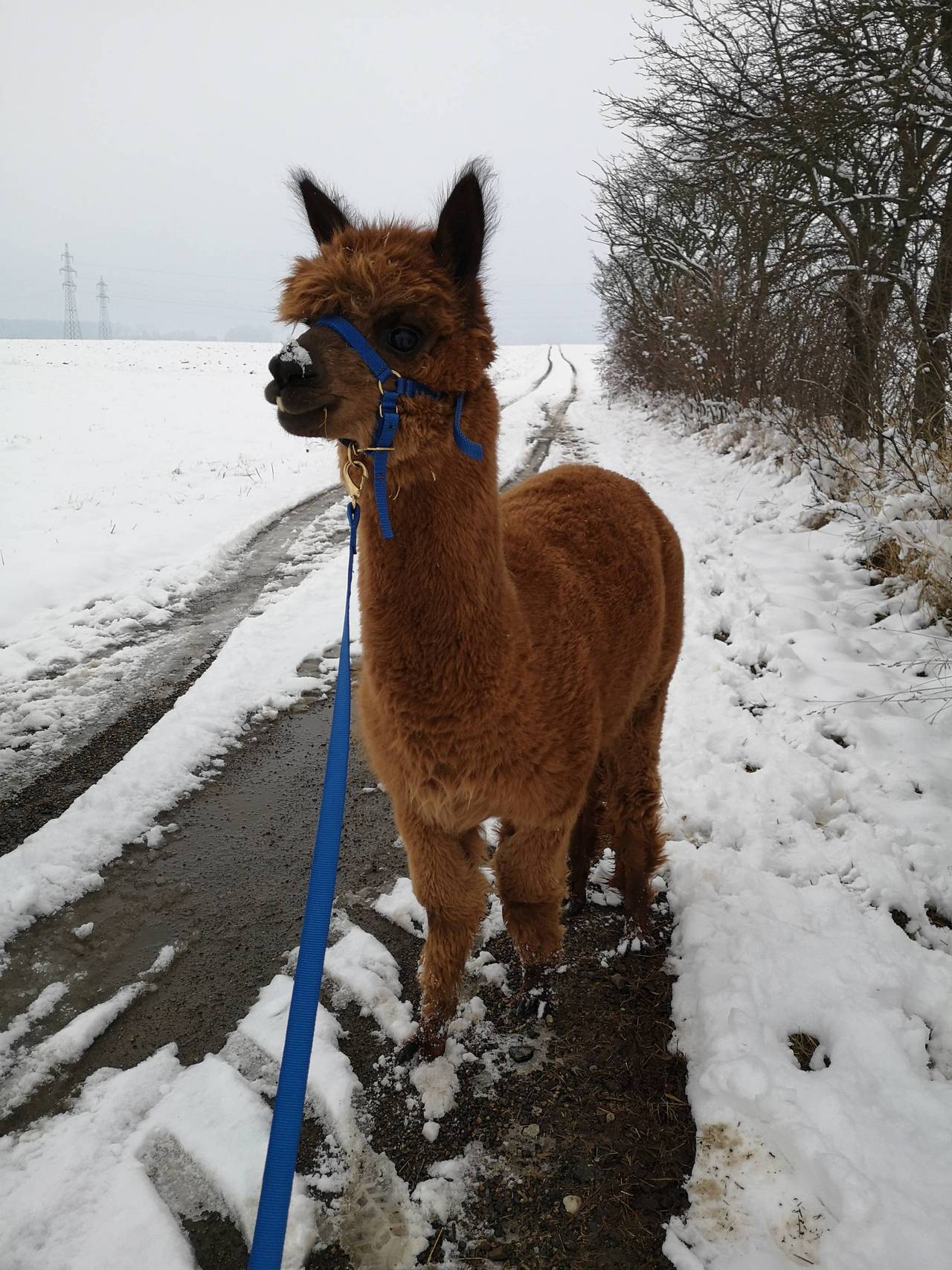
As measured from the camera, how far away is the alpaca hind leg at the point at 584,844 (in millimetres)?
2725

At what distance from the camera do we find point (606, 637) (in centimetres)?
216

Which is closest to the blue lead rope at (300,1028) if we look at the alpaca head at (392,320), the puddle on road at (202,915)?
the alpaca head at (392,320)

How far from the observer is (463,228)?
1.62 metres

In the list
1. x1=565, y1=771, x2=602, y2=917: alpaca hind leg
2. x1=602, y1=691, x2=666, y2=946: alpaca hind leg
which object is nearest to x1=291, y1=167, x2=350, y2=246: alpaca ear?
x1=602, y1=691, x2=666, y2=946: alpaca hind leg

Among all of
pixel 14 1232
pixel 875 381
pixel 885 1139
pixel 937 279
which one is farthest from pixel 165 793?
pixel 937 279

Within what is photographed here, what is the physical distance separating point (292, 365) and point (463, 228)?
0.60 meters

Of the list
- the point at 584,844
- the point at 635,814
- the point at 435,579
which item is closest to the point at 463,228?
the point at 435,579

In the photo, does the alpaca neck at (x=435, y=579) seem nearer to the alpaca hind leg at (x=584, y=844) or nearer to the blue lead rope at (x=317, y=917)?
the blue lead rope at (x=317, y=917)

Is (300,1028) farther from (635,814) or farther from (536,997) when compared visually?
(635,814)

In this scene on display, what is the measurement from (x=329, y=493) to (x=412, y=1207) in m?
9.14

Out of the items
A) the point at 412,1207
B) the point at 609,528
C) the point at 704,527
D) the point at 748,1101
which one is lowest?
the point at 412,1207

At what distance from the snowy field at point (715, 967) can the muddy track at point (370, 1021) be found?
0.06 meters

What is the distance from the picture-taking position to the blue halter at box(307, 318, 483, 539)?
151 cm

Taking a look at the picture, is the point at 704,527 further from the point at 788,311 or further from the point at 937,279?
the point at 788,311
